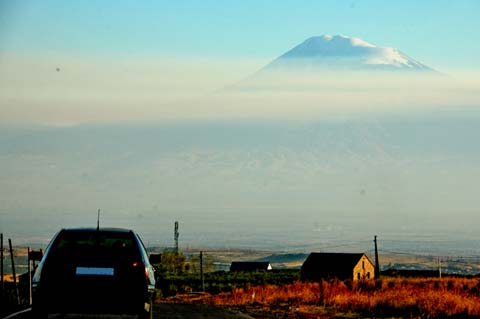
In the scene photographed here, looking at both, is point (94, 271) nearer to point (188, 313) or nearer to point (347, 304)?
point (188, 313)

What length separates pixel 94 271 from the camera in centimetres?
1619

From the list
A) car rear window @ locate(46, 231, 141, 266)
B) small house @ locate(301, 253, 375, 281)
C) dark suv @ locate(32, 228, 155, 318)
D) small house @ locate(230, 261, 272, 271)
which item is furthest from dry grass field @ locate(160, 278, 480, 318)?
small house @ locate(230, 261, 272, 271)

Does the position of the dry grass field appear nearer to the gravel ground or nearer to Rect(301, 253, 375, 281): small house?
the gravel ground

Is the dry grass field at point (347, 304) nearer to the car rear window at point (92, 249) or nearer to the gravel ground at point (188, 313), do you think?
the gravel ground at point (188, 313)

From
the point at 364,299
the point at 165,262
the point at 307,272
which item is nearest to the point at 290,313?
the point at 364,299

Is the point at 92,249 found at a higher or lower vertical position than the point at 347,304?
higher

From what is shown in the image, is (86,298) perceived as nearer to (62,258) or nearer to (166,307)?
(62,258)

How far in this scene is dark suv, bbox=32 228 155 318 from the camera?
52.9ft

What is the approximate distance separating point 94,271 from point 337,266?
88.9 m

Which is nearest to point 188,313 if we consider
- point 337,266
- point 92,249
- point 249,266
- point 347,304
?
point 347,304

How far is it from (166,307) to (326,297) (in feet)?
19.3

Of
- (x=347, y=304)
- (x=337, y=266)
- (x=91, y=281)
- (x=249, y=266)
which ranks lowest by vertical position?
(x=347, y=304)

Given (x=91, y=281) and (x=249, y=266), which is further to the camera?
(x=249, y=266)

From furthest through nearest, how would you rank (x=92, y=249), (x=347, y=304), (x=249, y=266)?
(x=249, y=266), (x=347, y=304), (x=92, y=249)
